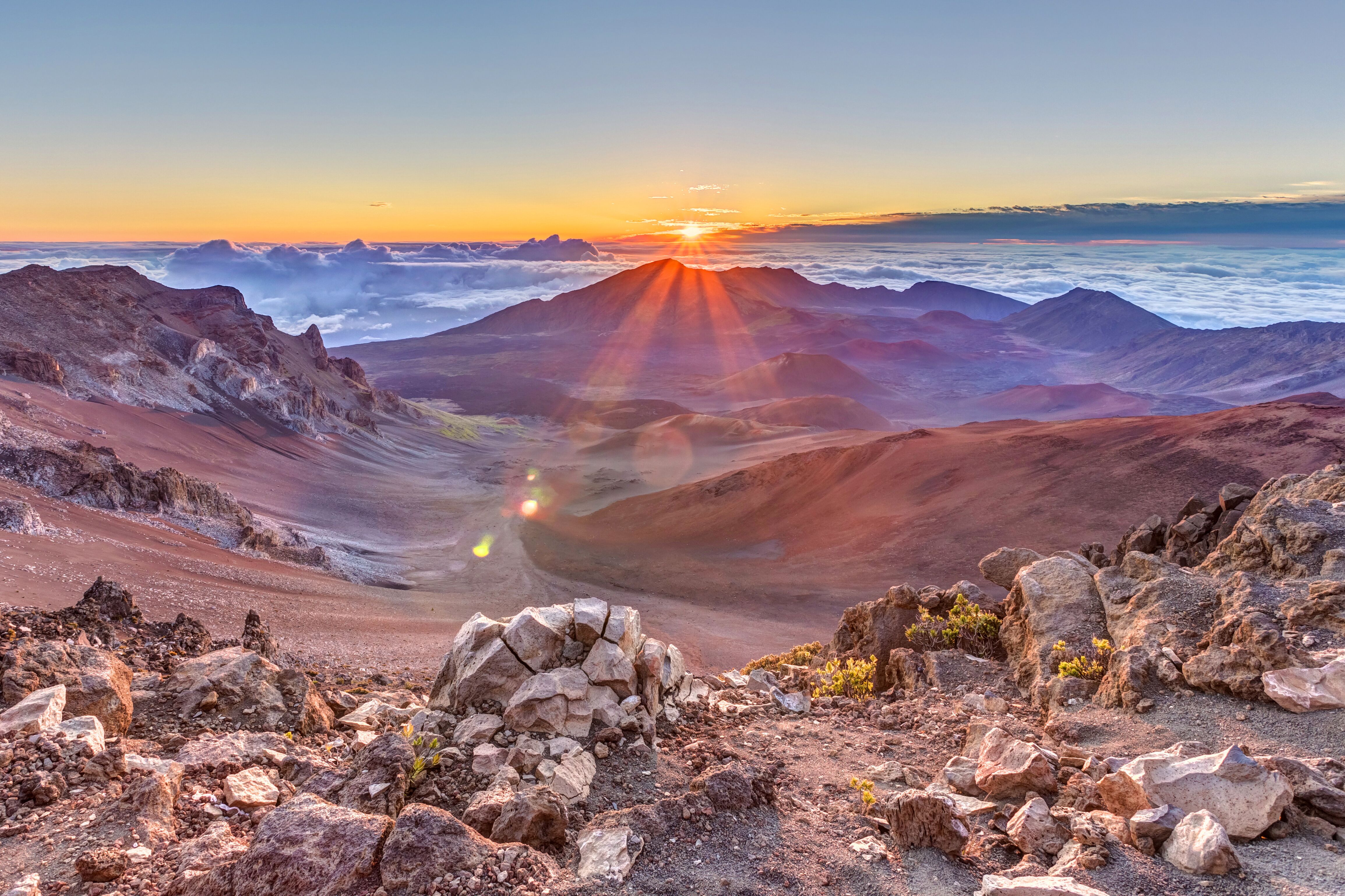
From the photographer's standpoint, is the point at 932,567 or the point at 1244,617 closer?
the point at 1244,617

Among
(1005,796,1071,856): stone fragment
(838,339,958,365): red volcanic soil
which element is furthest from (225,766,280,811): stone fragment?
(838,339,958,365): red volcanic soil

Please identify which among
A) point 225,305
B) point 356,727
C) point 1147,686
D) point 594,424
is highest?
point 225,305

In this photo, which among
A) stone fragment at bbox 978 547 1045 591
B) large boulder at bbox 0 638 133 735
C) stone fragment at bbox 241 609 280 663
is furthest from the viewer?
stone fragment at bbox 978 547 1045 591

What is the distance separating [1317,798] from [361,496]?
167 feet

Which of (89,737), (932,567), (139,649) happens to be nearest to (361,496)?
(932,567)

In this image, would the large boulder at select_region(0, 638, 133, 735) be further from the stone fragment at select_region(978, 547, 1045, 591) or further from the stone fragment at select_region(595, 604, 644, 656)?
the stone fragment at select_region(978, 547, 1045, 591)

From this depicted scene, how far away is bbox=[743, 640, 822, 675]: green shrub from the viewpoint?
12.7m

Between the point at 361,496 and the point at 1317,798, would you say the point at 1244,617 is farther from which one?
the point at 361,496

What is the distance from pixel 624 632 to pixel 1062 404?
471ft

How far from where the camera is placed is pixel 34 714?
17.0 feet

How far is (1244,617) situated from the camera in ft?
20.1

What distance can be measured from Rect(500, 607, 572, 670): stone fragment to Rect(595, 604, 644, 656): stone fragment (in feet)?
1.41

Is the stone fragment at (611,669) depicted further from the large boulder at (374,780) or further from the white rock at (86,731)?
the white rock at (86,731)

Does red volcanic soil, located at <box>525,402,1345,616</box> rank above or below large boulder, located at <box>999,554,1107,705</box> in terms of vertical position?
below
